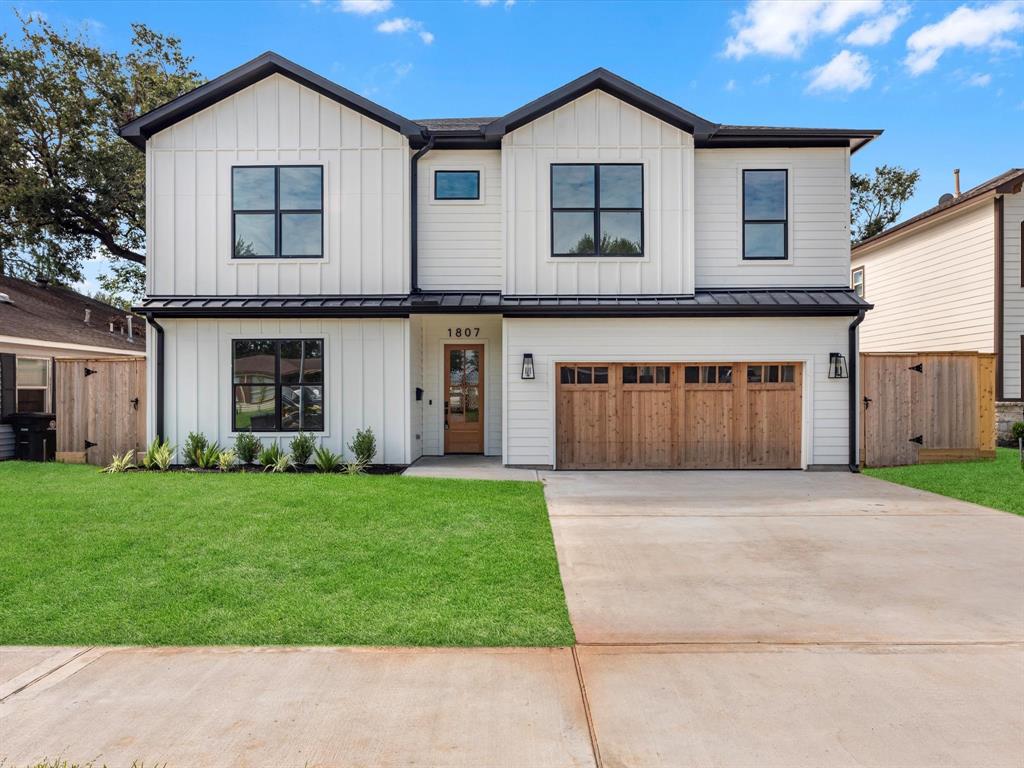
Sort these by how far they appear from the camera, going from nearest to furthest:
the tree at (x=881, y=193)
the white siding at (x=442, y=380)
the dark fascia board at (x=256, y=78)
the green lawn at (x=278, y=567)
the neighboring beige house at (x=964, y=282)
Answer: the green lawn at (x=278, y=567) < the dark fascia board at (x=256, y=78) < the white siding at (x=442, y=380) < the neighboring beige house at (x=964, y=282) < the tree at (x=881, y=193)

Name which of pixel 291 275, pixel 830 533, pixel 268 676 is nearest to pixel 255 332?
pixel 291 275

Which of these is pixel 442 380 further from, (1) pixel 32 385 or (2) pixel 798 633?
(1) pixel 32 385

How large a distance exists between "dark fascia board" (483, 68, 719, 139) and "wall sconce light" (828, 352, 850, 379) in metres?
4.51

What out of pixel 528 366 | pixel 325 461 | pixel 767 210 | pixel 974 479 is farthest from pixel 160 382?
pixel 974 479

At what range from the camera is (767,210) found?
11.4 m

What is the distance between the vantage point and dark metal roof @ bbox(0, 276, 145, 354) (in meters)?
13.8

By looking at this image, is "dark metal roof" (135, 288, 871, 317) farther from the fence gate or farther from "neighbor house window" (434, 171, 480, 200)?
"neighbor house window" (434, 171, 480, 200)

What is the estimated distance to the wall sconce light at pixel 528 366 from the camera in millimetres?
10664

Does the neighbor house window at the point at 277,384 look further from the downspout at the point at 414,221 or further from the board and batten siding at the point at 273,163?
the downspout at the point at 414,221

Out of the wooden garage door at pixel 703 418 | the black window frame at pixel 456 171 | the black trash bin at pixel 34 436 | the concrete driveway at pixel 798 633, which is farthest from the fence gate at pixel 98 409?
the concrete driveway at pixel 798 633

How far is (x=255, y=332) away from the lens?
10906mm

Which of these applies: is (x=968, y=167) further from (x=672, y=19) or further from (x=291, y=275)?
(x=291, y=275)

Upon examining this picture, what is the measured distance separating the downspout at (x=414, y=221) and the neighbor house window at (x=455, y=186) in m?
0.39

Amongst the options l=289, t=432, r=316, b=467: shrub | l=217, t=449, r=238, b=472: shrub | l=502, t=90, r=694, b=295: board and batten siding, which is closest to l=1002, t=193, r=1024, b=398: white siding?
l=502, t=90, r=694, b=295: board and batten siding
